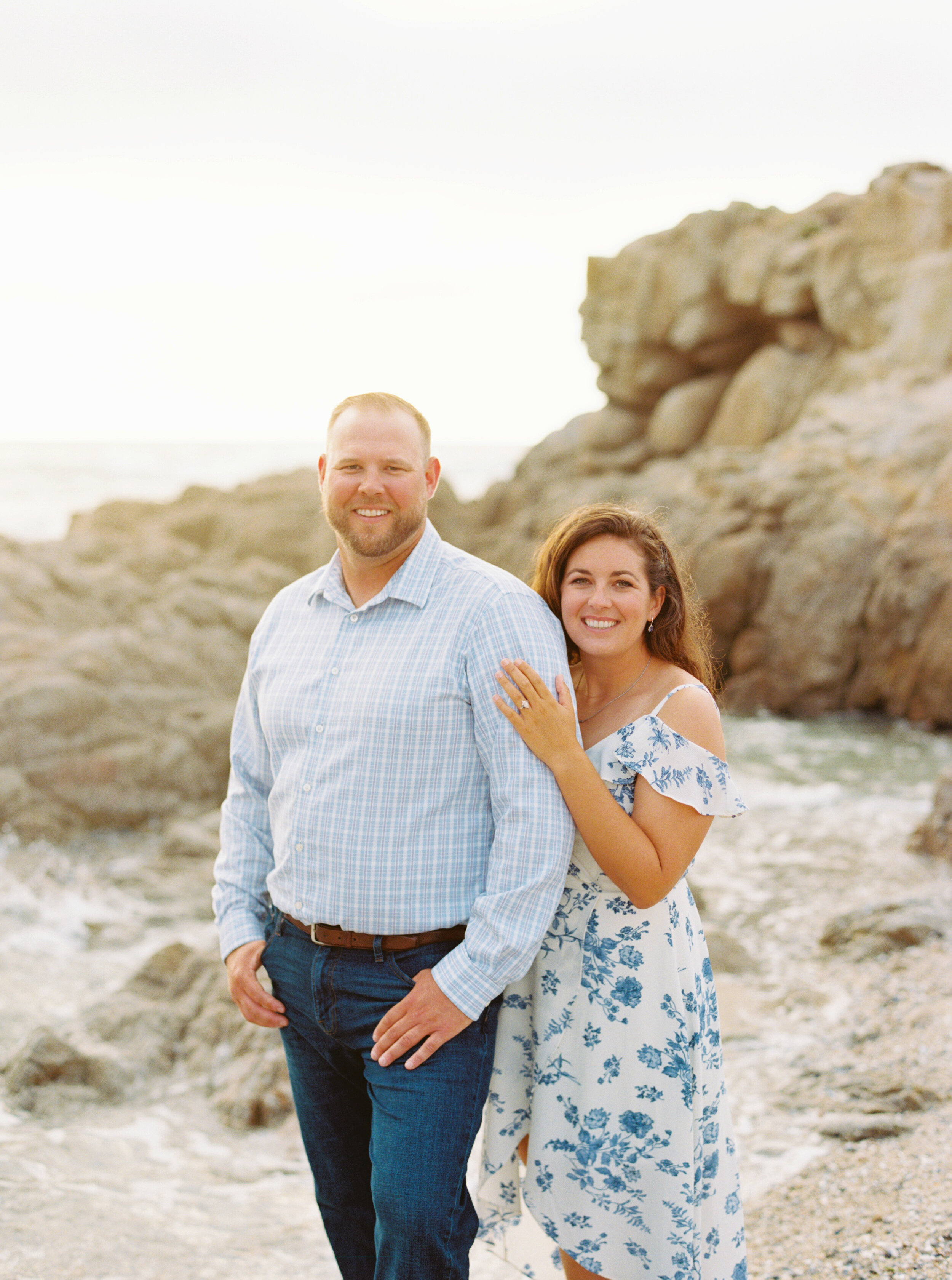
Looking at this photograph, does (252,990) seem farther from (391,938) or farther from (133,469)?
(133,469)

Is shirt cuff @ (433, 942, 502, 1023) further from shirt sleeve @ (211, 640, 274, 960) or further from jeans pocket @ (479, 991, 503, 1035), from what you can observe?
shirt sleeve @ (211, 640, 274, 960)

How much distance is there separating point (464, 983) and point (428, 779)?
0.46 metres

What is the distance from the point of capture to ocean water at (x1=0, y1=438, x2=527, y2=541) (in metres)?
51.8

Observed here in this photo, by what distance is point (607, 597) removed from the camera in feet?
8.65

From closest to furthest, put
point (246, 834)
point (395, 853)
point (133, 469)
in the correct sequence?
point (395, 853) < point (246, 834) < point (133, 469)

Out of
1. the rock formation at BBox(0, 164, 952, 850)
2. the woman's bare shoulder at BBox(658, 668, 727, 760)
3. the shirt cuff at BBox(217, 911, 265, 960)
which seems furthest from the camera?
the rock formation at BBox(0, 164, 952, 850)

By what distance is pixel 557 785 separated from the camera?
2.35 m

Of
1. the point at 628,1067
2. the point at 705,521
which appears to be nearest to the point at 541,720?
the point at 628,1067

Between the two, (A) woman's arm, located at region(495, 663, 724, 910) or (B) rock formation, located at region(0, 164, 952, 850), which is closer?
(A) woman's arm, located at region(495, 663, 724, 910)

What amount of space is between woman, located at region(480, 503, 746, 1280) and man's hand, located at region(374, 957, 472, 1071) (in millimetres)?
319

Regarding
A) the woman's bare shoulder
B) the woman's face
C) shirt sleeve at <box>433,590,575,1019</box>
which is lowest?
shirt sleeve at <box>433,590,575,1019</box>

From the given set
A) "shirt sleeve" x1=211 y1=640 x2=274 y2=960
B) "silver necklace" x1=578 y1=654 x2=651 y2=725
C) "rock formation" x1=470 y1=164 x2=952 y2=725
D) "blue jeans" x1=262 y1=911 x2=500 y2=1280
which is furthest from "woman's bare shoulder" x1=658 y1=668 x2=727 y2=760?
"rock formation" x1=470 y1=164 x2=952 y2=725

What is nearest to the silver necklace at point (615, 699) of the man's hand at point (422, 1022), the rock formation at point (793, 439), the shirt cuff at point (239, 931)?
the man's hand at point (422, 1022)

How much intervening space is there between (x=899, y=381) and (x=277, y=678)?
1951 cm
